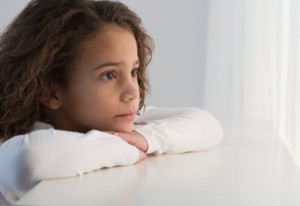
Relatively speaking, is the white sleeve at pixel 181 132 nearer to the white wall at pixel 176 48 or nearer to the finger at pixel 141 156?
the finger at pixel 141 156

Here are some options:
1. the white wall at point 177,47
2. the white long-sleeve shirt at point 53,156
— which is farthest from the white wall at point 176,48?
the white long-sleeve shirt at point 53,156

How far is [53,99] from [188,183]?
356 mm

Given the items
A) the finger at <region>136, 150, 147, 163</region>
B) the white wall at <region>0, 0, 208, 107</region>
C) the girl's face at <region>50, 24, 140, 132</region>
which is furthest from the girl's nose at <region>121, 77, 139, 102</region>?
the white wall at <region>0, 0, 208, 107</region>

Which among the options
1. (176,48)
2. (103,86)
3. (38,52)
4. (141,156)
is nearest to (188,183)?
(141,156)

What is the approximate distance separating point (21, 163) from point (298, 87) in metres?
1.14

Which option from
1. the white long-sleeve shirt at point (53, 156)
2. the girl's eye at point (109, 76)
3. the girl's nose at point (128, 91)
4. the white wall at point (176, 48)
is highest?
the girl's eye at point (109, 76)

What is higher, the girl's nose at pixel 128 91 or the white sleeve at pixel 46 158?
the girl's nose at pixel 128 91

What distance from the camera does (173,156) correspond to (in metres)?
0.96

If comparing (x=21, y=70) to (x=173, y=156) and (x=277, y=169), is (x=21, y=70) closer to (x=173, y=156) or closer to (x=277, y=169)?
(x=173, y=156)

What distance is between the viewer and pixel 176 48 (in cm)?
245

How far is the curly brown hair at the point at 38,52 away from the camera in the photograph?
95cm

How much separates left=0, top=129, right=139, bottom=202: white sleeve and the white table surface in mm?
16

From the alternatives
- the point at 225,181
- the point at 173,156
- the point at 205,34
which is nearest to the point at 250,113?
the point at 205,34

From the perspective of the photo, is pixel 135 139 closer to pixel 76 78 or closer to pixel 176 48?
pixel 76 78
